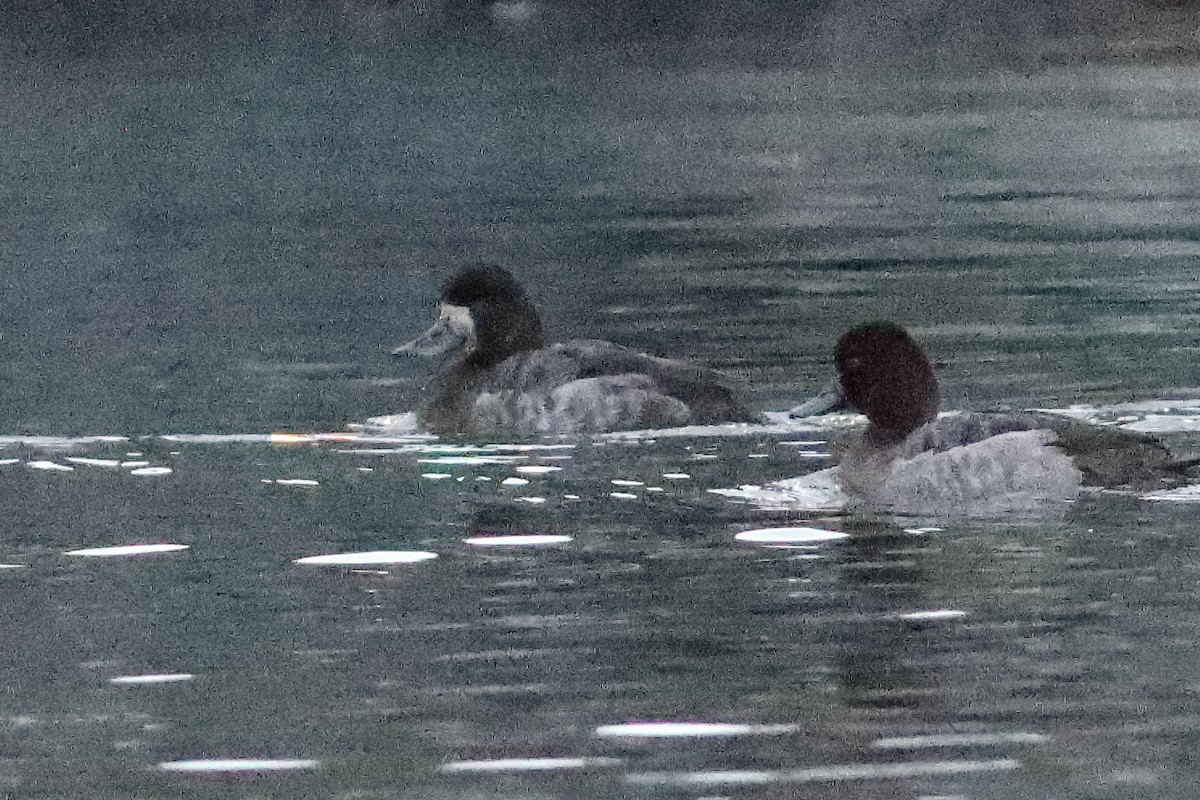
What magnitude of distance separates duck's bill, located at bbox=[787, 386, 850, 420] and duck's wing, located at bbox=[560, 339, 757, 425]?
2.78 ft

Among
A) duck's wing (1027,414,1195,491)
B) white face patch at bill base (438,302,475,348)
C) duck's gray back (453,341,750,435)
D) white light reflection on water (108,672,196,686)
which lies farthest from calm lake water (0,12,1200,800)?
white face patch at bill base (438,302,475,348)

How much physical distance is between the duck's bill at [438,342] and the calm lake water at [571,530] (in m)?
0.29

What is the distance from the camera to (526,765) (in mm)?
7133

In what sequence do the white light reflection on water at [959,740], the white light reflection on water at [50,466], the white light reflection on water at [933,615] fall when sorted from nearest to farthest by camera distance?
the white light reflection on water at [959,740] → the white light reflection on water at [933,615] → the white light reflection on water at [50,466]

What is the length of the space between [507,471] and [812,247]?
9.07 meters

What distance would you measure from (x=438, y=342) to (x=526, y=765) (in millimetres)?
6755

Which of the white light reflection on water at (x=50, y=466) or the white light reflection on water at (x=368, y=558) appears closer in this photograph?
the white light reflection on water at (x=368, y=558)

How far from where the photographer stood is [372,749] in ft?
24.0

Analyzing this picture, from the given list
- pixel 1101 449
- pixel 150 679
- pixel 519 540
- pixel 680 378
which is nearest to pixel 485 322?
pixel 680 378

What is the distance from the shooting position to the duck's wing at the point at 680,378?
12.5m

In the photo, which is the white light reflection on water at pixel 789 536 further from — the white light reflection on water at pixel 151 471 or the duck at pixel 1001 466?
the white light reflection on water at pixel 151 471

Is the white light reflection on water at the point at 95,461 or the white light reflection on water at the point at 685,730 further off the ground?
the white light reflection on water at the point at 95,461

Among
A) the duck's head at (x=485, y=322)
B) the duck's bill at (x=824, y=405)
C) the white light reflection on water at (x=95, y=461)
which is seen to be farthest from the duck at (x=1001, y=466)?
the duck's head at (x=485, y=322)

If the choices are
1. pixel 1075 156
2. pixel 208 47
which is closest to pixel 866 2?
pixel 208 47
